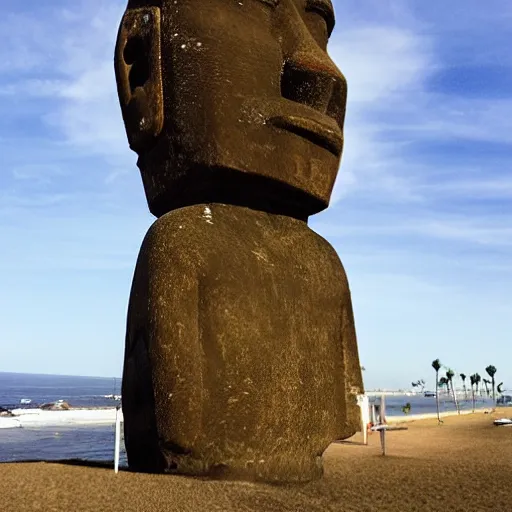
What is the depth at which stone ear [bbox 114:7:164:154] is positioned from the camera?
5184 millimetres

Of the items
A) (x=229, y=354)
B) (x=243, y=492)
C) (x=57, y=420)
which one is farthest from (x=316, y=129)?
(x=57, y=420)

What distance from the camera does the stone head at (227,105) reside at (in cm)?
507

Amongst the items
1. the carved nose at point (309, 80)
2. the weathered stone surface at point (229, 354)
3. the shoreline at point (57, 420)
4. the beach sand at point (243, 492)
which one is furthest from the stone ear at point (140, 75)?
the shoreline at point (57, 420)

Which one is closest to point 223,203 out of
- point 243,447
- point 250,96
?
point 250,96

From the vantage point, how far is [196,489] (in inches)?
159

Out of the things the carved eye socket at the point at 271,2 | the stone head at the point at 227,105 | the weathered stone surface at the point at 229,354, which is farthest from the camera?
→ the carved eye socket at the point at 271,2

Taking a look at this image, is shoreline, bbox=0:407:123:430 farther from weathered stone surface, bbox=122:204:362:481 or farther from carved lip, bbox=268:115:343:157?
carved lip, bbox=268:115:343:157

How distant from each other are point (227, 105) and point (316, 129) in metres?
0.75

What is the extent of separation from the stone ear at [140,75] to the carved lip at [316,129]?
0.95 m

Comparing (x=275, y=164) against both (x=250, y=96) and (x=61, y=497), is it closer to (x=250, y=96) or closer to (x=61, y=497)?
(x=250, y=96)

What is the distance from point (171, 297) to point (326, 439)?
1770 millimetres

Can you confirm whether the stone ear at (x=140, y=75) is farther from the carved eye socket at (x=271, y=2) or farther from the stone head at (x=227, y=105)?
the carved eye socket at (x=271, y=2)

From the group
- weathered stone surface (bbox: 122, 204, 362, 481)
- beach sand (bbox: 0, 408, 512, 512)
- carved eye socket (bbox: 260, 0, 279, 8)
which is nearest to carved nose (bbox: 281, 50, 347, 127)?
carved eye socket (bbox: 260, 0, 279, 8)

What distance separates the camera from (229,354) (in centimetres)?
460
